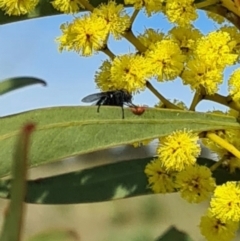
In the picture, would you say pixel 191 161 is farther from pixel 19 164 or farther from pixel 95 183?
pixel 19 164

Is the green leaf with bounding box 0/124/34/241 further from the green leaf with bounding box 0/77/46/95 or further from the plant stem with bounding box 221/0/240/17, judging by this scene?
the green leaf with bounding box 0/77/46/95

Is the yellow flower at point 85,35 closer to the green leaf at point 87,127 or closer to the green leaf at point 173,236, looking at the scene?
the green leaf at point 87,127

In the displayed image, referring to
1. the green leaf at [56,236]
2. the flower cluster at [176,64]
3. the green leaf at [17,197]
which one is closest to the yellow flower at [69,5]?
the flower cluster at [176,64]

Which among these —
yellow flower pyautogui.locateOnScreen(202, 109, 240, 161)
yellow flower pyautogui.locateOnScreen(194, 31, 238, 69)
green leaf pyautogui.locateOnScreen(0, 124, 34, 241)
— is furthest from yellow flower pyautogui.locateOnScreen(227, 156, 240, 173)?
green leaf pyautogui.locateOnScreen(0, 124, 34, 241)

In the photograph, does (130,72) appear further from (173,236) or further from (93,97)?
(173,236)

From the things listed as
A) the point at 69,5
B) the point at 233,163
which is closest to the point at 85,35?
the point at 69,5

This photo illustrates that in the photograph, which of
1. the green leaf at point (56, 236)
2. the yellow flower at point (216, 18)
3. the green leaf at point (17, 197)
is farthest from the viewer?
the yellow flower at point (216, 18)
